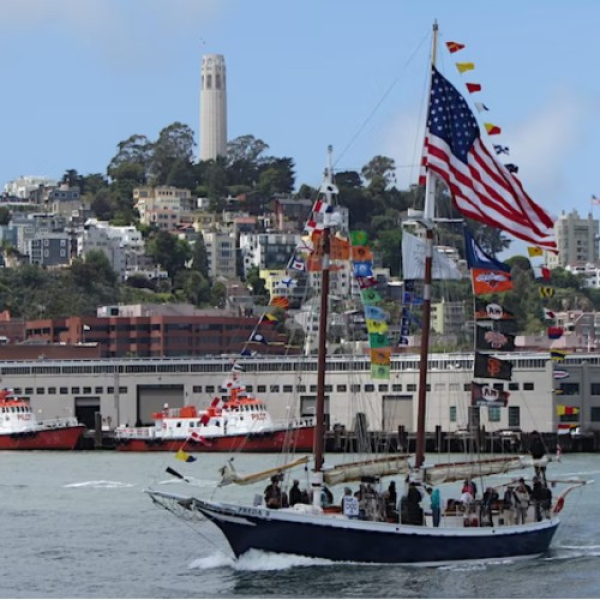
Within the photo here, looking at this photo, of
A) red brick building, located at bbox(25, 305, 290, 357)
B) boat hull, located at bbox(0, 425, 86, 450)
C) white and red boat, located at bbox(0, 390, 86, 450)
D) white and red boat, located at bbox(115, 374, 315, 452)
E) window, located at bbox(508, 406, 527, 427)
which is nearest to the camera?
white and red boat, located at bbox(115, 374, 315, 452)

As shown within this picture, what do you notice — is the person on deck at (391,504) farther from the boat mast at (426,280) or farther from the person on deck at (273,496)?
the person on deck at (273,496)

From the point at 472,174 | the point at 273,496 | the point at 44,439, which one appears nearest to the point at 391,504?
the point at 273,496

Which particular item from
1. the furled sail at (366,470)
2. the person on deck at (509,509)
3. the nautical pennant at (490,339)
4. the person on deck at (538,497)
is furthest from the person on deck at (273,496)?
the person on deck at (538,497)

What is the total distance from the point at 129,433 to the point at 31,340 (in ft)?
220

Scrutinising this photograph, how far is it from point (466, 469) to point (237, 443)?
53114mm

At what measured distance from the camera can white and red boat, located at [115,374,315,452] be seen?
340 feet

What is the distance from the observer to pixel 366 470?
5081cm

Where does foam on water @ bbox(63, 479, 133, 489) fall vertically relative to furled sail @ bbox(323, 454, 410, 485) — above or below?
below

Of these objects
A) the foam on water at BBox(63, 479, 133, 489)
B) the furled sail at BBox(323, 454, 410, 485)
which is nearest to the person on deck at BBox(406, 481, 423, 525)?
the furled sail at BBox(323, 454, 410, 485)

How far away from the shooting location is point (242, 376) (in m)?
117

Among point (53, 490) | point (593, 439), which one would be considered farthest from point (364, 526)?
point (593, 439)

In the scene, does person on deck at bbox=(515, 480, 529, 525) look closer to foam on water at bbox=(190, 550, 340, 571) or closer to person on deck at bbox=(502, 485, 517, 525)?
person on deck at bbox=(502, 485, 517, 525)

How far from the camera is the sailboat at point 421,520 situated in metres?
47.9

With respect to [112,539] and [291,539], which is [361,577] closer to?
[291,539]
